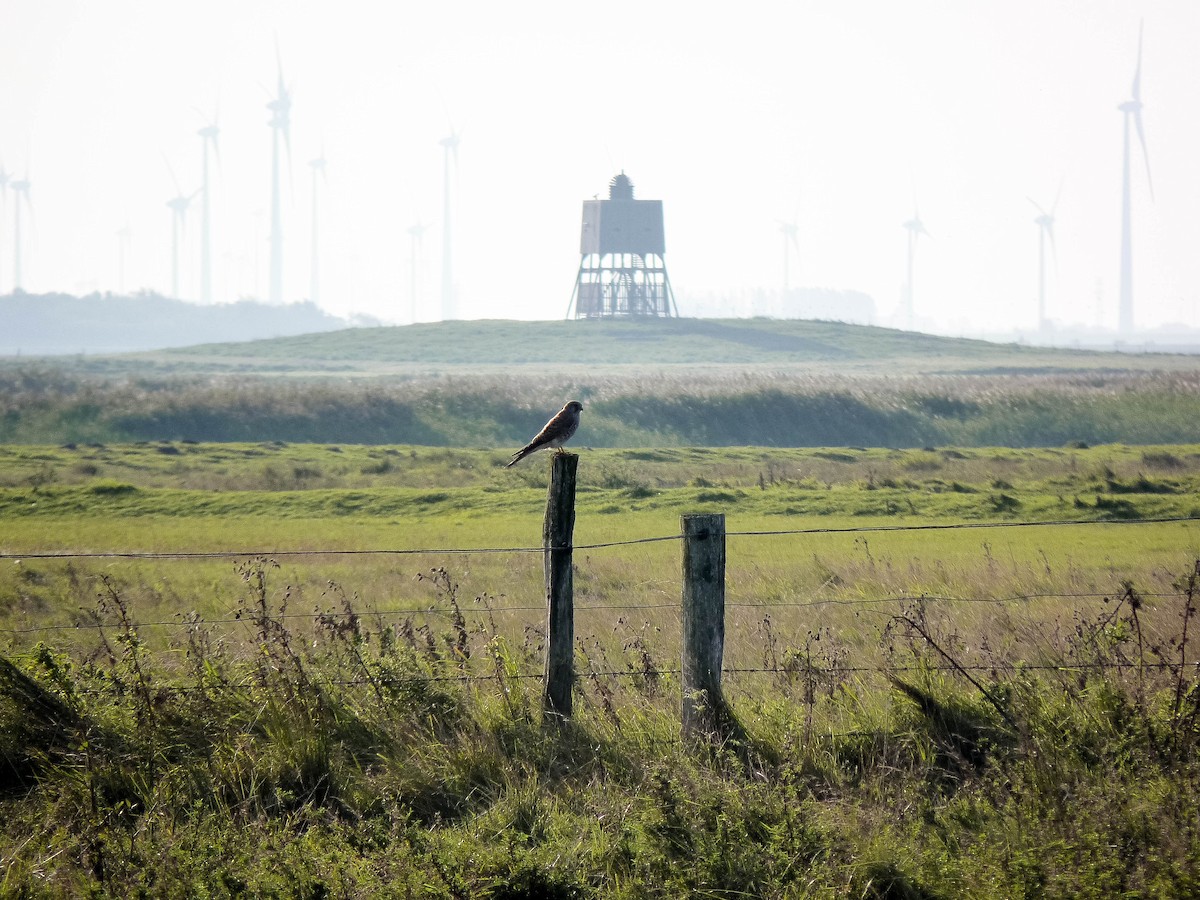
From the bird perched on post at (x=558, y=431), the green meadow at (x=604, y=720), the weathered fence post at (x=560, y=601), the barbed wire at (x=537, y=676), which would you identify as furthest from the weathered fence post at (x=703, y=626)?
the bird perched on post at (x=558, y=431)

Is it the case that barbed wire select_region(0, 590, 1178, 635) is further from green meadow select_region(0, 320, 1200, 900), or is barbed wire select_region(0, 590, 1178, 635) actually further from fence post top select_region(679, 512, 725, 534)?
fence post top select_region(679, 512, 725, 534)

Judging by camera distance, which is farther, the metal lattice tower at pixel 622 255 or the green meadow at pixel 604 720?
the metal lattice tower at pixel 622 255

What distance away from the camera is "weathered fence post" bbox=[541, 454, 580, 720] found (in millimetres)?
8969

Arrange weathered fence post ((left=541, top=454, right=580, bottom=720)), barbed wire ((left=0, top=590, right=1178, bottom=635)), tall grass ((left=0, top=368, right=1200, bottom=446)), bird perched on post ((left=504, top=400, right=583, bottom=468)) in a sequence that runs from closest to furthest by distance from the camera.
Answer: weathered fence post ((left=541, top=454, right=580, bottom=720)) < barbed wire ((left=0, top=590, right=1178, bottom=635)) < bird perched on post ((left=504, top=400, right=583, bottom=468)) < tall grass ((left=0, top=368, right=1200, bottom=446))

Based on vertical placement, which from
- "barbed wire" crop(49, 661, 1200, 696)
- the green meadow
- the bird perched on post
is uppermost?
the bird perched on post

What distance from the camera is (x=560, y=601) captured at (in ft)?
29.5

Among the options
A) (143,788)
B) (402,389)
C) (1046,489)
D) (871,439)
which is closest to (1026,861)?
(143,788)

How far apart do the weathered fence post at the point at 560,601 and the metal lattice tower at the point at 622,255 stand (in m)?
131

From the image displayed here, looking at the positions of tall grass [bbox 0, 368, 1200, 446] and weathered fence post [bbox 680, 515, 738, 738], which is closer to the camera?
weathered fence post [bbox 680, 515, 738, 738]

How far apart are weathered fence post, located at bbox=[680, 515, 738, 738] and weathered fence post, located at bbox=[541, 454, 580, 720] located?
804mm

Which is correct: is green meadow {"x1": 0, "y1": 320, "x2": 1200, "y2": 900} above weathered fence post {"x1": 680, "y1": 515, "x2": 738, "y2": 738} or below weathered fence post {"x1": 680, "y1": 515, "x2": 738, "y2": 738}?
below

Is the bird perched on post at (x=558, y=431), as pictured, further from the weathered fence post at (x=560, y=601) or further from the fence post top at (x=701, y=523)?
the fence post top at (x=701, y=523)

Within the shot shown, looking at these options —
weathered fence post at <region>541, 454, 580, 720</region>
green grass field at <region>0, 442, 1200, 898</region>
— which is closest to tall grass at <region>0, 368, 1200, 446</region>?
green grass field at <region>0, 442, 1200, 898</region>

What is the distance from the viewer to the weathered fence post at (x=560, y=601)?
897 cm
